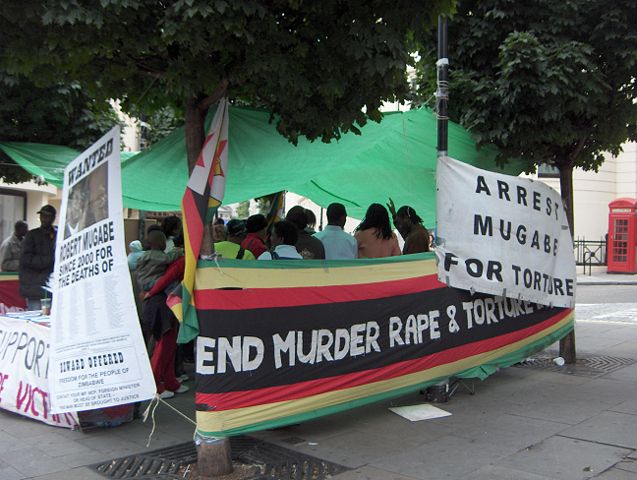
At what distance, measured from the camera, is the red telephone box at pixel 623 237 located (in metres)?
24.7

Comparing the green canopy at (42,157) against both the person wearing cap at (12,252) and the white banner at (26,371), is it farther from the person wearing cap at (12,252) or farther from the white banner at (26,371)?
the white banner at (26,371)

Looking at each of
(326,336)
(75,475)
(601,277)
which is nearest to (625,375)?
(326,336)

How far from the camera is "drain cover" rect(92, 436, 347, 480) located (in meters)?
4.51

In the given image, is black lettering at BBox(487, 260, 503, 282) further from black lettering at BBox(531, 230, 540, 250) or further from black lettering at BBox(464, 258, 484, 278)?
black lettering at BBox(531, 230, 540, 250)

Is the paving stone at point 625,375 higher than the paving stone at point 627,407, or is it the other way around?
the paving stone at point 625,375

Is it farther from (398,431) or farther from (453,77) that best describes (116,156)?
(453,77)

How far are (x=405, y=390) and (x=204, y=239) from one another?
2.58 m

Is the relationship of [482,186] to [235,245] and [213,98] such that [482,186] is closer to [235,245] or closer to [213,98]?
[235,245]

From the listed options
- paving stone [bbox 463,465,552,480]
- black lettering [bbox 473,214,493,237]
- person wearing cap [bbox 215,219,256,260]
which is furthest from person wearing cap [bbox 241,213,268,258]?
paving stone [bbox 463,465,552,480]

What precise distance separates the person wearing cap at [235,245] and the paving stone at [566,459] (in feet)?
10.6

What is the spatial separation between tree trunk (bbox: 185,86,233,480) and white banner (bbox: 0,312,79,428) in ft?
5.58

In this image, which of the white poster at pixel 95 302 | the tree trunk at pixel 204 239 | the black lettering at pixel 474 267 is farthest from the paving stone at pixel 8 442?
the black lettering at pixel 474 267

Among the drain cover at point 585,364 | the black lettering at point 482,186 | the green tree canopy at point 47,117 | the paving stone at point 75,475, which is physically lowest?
the paving stone at point 75,475

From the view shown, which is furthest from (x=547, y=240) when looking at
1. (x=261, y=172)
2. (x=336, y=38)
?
(x=336, y=38)
